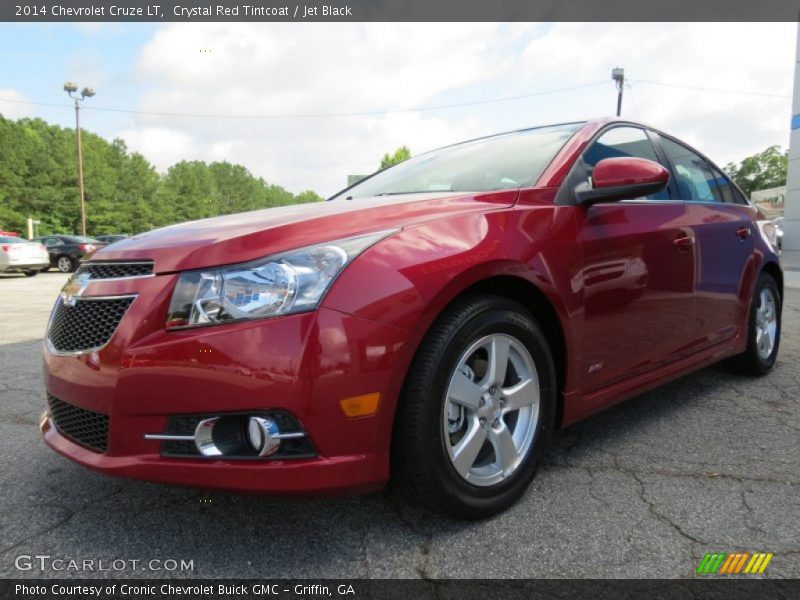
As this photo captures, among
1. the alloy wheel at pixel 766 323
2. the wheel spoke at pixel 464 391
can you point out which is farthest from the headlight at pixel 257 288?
the alloy wheel at pixel 766 323

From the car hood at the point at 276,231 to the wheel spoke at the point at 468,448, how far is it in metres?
0.72

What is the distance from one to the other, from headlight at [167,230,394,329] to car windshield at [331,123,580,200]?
1.01 metres

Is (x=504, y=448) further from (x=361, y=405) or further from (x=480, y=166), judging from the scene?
(x=480, y=166)

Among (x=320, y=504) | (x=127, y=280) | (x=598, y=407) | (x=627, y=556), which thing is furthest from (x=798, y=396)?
(x=127, y=280)

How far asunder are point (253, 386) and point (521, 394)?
3.15ft

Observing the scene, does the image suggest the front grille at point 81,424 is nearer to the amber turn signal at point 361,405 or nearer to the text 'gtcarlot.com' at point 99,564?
the text 'gtcarlot.com' at point 99,564

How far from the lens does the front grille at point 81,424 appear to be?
1771mm

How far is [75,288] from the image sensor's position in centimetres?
199

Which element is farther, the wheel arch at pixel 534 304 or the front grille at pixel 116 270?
the wheel arch at pixel 534 304

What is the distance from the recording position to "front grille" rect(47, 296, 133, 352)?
1760 millimetres

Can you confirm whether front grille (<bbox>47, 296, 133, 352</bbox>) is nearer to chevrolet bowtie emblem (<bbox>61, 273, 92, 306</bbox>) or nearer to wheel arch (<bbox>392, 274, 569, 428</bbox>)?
chevrolet bowtie emblem (<bbox>61, 273, 92, 306</bbox>)

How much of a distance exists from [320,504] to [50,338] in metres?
1.14

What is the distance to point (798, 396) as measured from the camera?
11.2 ft

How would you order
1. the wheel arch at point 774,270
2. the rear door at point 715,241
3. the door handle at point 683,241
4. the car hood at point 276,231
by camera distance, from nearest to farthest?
the car hood at point 276,231 → the door handle at point 683,241 → the rear door at point 715,241 → the wheel arch at point 774,270
